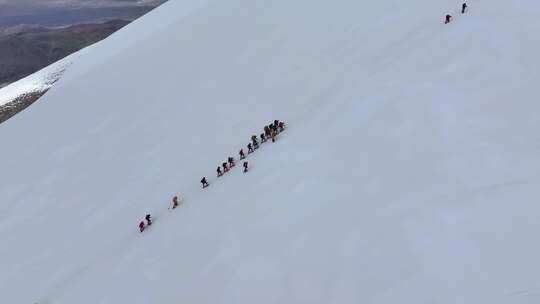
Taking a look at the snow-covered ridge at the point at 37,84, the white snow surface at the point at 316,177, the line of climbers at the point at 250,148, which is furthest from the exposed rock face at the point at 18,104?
the line of climbers at the point at 250,148

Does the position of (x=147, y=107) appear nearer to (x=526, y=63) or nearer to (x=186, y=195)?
(x=186, y=195)

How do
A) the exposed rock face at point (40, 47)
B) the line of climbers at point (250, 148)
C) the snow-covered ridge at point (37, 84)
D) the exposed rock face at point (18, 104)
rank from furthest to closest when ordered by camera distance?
1. the exposed rock face at point (40, 47)
2. the snow-covered ridge at point (37, 84)
3. the exposed rock face at point (18, 104)
4. the line of climbers at point (250, 148)

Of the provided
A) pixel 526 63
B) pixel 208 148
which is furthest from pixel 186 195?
pixel 526 63

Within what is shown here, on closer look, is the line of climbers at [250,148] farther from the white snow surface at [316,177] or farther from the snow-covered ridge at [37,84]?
the snow-covered ridge at [37,84]

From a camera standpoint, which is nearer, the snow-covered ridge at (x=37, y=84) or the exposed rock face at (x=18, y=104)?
the exposed rock face at (x=18, y=104)

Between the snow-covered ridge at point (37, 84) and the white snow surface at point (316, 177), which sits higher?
the white snow surface at point (316, 177)

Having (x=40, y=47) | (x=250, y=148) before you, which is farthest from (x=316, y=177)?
(x=40, y=47)

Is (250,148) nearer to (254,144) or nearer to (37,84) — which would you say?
(254,144)

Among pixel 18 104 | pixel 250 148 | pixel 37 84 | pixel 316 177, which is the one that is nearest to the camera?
pixel 316 177

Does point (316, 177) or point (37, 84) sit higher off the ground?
point (316, 177)
